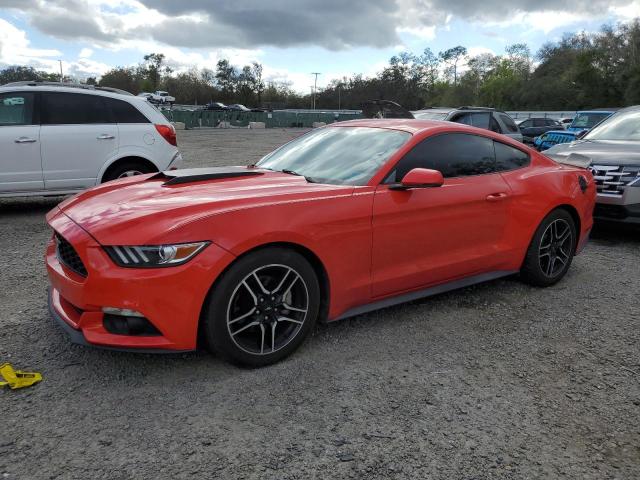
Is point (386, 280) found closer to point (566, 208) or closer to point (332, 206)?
point (332, 206)

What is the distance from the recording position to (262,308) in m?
3.02

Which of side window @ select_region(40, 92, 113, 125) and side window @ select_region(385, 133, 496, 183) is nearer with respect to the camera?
side window @ select_region(385, 133, 496, 183)

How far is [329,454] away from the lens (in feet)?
7.78

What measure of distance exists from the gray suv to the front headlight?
832cm

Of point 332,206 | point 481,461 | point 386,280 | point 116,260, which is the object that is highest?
point 332,206

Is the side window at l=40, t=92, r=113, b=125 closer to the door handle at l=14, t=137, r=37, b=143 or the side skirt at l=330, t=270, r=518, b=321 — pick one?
the door handle at l=14, t=137, r=37, b=143

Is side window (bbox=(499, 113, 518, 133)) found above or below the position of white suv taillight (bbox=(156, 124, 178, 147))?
above

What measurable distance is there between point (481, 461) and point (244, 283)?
58.8 inches

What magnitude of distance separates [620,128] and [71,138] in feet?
25.3

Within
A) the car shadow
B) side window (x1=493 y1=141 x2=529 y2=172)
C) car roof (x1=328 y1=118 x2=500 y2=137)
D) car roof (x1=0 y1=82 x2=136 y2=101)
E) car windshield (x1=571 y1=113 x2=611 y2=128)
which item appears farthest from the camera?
car windshield (x1=571 y1=113 x2=611 y2=128)

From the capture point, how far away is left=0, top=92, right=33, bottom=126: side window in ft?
22.2

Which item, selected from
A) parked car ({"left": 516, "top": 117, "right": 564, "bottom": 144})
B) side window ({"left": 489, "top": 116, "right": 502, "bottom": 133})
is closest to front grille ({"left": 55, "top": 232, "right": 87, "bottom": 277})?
side window ({"left": 489, "top": 116, "right": 502, "bottom": 133})

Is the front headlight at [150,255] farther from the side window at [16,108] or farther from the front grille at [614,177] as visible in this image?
the front grille at [614,177]

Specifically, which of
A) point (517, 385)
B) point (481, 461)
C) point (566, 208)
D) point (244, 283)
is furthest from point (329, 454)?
point (566, 208)
